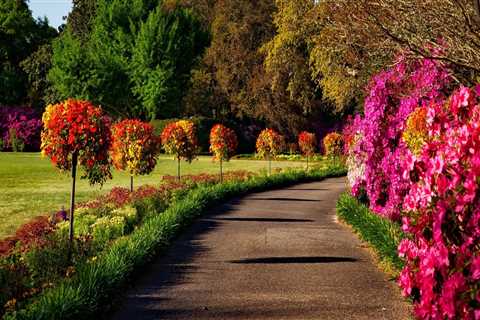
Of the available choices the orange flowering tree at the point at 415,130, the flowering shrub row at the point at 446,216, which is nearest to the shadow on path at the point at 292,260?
the orange flowering tree at the point at 415,130

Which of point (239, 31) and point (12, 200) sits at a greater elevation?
point (239, 31)

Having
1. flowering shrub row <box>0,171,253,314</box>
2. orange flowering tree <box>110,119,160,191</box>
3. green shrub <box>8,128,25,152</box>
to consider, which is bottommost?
flowering shrub row <box>0,171,253,314</box>

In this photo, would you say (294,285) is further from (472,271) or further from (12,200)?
(12,200)

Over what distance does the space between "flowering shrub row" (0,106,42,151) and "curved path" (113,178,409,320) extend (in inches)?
1705

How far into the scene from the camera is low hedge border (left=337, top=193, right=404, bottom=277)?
10499 mm

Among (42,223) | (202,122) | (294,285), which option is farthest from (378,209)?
(202,122)

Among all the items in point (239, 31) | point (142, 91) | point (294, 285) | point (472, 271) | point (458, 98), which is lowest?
point (294, 285)

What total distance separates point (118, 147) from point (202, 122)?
1284 inches

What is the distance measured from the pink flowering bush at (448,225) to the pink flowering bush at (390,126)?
29.3 ft

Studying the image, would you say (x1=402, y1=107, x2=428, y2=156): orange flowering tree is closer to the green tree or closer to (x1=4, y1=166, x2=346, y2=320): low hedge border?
(x1=4, y1=166, x2=346, y2=320): low hedge border

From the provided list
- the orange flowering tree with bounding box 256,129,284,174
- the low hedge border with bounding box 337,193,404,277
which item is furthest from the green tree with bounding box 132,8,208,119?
the low hedge border with bounding box 337,193,404,277

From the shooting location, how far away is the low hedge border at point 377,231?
34.4ft

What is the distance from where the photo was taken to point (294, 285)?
9.58m

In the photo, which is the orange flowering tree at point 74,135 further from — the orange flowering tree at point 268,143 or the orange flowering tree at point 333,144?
the orange flowering tree at point 333,144
